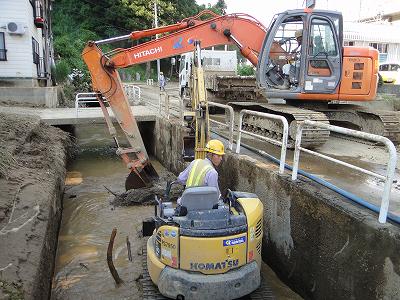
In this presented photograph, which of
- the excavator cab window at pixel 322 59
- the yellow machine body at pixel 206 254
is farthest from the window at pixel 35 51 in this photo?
the yellow machine body at pixel 206 254

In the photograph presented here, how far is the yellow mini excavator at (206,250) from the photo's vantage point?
12.8 feet

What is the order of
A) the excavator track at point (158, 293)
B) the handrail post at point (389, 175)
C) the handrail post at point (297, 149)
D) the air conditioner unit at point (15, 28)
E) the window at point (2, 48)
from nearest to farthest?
the handrail post at point (389, 175) → the excavator track at point (158, 293) → the handrail post at point (297, 149) → the air conditioner unit at point (15, 28) → the window at point (2, 48)

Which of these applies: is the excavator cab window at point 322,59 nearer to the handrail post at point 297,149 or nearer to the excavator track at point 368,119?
the excavator track at point 368,119

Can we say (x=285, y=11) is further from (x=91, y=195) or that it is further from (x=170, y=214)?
(x=91, y=195)

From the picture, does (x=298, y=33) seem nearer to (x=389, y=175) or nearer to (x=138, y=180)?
(x=138, y=180)

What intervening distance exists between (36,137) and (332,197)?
827 cm

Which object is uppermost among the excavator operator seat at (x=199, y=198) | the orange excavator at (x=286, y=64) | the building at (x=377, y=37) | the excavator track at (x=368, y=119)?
the building at (x=377, y=37)

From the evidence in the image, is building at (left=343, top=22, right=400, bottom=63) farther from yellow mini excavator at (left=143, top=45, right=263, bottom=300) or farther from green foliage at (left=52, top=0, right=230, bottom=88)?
yellow mini excavator at (left=143, top=45, right=263, bottom=300)

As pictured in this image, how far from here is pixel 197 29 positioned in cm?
859

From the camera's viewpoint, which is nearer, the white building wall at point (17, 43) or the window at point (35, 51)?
the white building wall at point (17, 43)

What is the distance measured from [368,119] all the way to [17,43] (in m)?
15.0

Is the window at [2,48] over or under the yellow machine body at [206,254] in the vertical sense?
over

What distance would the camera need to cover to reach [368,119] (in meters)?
8.83

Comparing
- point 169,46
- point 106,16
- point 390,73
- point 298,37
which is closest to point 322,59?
point 298,37
